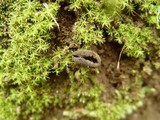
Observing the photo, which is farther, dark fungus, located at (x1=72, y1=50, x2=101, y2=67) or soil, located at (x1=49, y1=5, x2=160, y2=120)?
soil, located at (x1=49, y1=5, x2=160, y2=120)

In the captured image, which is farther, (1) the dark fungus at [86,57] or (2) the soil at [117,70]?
(2) the soil at [117,70]

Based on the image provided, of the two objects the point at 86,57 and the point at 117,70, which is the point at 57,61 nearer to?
the point at 86,57

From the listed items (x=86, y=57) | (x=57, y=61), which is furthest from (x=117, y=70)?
(x=57, y=61)

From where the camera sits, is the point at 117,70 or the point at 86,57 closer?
the point at 86,57
